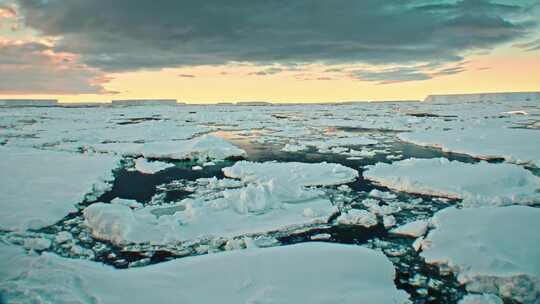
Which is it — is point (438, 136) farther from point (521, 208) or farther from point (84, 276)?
point (84, 276)

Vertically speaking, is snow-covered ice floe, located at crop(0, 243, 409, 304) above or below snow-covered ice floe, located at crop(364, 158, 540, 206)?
below

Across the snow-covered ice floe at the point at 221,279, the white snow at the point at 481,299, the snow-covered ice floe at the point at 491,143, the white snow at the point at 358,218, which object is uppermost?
the snow-covered ice floe at the point at 491,143

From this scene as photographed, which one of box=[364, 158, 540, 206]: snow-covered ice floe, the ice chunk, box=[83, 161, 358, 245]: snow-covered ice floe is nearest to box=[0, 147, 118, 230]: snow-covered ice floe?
box=[83, 161, 358, 245]: snow-covered ice floe

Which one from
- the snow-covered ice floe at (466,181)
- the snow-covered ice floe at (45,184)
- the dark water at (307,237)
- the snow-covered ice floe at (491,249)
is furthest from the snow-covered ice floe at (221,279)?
the snow-covered ice floe at (466,181)

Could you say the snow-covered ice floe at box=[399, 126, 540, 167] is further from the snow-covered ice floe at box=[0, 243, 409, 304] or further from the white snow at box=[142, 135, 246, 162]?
the snow-covered ice floe at box=[0, 243, 409, 304]

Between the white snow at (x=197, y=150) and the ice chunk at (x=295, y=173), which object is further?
the white snow at (x=197, y=150)

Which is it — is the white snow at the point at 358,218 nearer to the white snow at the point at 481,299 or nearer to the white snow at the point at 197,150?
the white snow at the point at 481,299
